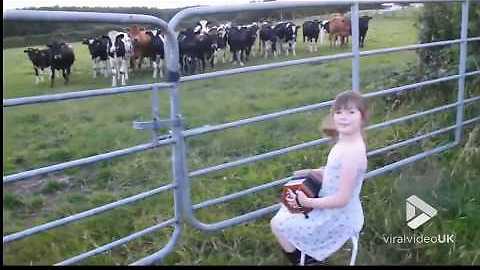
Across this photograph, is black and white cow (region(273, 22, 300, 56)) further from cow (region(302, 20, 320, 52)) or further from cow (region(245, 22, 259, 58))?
cow (region(245, 22, 259, 58))

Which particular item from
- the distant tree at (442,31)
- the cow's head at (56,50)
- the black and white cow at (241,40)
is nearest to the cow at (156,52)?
the cow's head at (56,50)

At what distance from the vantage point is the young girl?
2.39 meters

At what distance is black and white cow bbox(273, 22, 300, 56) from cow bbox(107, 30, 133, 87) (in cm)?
415

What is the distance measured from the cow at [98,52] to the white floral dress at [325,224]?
8.88 m

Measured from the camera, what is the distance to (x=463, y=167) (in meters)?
4.18

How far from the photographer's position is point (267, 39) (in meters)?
14.5

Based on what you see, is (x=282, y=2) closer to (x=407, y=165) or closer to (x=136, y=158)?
(x=407, y=165)

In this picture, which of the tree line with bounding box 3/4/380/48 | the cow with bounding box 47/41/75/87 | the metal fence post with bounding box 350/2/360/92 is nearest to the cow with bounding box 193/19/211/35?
the cow with bounding box 47/41/75/87

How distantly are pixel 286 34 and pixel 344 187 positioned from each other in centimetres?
→ 1249

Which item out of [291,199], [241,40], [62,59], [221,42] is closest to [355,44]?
[291,199]

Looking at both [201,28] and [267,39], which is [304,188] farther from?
[267,39]

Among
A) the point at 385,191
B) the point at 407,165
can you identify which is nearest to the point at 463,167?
the point at 407,165

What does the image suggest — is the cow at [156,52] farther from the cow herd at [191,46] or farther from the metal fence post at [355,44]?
the metal fence post at [355,44]

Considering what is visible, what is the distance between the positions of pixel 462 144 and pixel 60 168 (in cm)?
348
